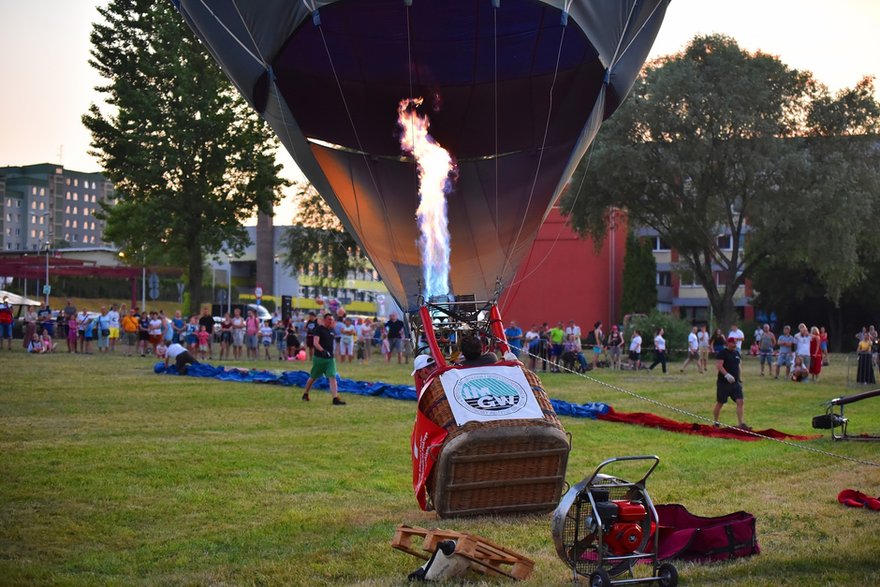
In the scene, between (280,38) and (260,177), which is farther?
(260,177)

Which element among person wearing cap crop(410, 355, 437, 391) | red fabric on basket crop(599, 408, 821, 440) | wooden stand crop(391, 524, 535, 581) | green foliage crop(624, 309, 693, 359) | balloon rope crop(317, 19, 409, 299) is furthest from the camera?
green foliage crop(624, 309, 693, 359)

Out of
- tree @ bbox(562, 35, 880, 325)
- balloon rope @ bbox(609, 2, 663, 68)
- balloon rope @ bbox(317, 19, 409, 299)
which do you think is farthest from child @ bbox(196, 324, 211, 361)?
balloon rope @ bbox(609, 2, 663, 68)

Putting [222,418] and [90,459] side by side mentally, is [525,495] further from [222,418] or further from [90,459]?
[222,418]

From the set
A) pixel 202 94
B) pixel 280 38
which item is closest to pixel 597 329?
pixel 202 94

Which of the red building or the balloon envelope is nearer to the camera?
the balloon envelope

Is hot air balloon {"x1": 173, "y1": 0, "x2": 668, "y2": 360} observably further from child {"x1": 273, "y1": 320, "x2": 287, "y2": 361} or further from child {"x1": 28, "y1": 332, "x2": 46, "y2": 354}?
child {"x1": 28, "y1": 332, "x2": 46, "y2": 354}

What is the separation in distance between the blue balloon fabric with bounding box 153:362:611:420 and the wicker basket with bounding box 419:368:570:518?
27.9ft

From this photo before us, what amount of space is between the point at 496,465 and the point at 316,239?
51.4m

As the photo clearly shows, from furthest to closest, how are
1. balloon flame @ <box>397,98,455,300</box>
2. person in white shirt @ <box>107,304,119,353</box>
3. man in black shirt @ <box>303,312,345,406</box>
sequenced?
person in white shirt @ <box>107,304,119,353</box>, man in black shirt @ <box>303,312,345,406</box>, balloon flame @ <box>397,98,455,300</box>

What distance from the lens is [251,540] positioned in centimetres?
747

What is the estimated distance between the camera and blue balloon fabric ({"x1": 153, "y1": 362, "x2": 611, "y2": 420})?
1691 cm

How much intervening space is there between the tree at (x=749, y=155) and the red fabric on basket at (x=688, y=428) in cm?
2604

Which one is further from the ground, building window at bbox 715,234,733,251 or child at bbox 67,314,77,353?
building window at bbox 715,234,733,251

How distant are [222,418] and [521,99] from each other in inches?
259
